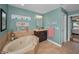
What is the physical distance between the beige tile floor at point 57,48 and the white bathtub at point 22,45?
12 cm

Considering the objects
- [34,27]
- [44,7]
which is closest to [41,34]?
[34,27]

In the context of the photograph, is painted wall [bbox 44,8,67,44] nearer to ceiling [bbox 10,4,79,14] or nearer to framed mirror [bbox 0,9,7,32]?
ceiling [bbox 10,4,79,14]

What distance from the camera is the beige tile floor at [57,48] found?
121cm

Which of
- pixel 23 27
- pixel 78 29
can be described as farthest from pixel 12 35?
pixel 78 29

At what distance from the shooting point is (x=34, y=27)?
1.30m

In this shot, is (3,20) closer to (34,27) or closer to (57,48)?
(34,27)

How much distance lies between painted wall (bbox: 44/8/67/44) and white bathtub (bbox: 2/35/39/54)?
0.29 m

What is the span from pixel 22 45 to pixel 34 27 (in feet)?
1.09

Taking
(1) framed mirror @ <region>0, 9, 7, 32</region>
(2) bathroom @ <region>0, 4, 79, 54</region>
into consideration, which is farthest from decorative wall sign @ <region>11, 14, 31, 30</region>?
(1) framed mirror @ <region>0, 9, 7, 32</region>

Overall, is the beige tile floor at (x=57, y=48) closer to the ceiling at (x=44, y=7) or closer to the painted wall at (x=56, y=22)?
the painted wall at (x=56, y=22)

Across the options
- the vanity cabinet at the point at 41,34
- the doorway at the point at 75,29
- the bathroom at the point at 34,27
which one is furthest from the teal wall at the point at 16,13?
the doorway at the point at 75,29

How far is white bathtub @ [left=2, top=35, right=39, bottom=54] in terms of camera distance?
1.18m
